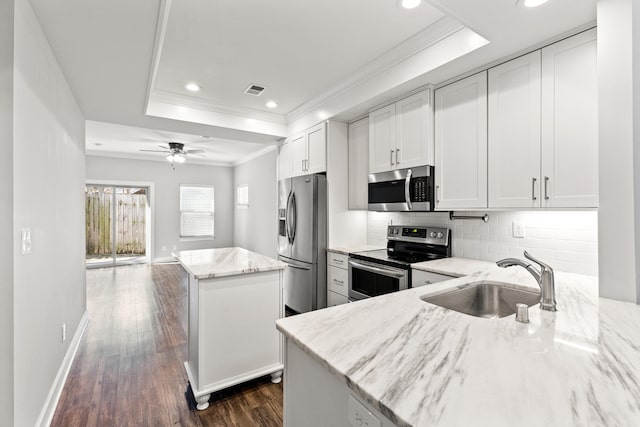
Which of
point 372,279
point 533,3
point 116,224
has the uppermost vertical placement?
point 533,3

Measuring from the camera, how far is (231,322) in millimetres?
2244

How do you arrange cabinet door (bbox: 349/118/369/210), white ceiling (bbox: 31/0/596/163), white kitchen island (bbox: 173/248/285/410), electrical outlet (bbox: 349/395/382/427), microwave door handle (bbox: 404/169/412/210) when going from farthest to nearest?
cabinet door (bbox: 349/118/369/210)
microwave door handle (bbox: 404/169/412/210)
white kitchen island (bbox: 173/248/285/410)
white ceiling (bbox: 31/0/596/163)
electrical outlet (bbox: 349/395/382/427)

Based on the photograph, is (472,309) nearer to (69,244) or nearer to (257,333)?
(257,333)

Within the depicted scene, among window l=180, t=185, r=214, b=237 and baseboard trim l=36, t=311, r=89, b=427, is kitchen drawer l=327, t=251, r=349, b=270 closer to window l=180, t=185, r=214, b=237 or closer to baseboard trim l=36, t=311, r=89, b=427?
baseboard trim l=36, t=311, r=89, b=427

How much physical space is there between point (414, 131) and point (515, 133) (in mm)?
842

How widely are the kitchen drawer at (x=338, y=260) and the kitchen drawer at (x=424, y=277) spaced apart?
0.91 metres

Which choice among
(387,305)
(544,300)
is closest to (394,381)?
(387,305)

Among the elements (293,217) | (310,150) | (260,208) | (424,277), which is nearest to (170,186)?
(260,208)

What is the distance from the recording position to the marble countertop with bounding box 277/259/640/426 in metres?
0.65

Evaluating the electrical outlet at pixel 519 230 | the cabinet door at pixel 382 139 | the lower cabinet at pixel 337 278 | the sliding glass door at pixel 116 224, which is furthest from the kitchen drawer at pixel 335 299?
the sliding glass door at pixel 116 224

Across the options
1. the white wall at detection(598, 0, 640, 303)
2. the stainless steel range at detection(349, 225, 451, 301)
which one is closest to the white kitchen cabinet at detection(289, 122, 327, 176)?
the stainless steel range at detection(349, 225, 451, 301)

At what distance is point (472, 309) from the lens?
1714mm

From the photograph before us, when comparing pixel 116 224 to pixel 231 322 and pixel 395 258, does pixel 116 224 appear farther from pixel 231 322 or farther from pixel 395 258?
pixel 395 258

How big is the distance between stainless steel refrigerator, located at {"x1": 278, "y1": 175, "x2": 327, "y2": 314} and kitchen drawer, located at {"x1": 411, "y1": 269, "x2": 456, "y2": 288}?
4.28 ft
